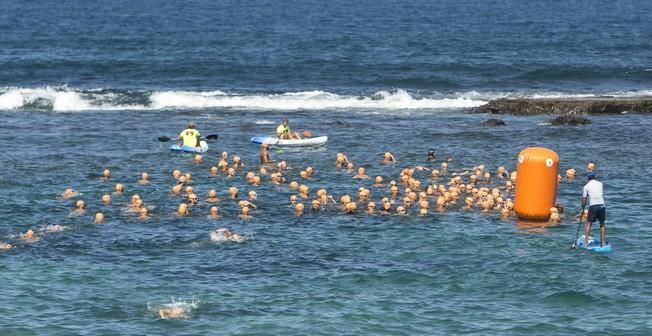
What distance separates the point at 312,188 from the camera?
38.5 meters

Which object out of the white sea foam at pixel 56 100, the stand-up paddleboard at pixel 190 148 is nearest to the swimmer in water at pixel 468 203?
the stand-up paddleboard at pixel 190 148

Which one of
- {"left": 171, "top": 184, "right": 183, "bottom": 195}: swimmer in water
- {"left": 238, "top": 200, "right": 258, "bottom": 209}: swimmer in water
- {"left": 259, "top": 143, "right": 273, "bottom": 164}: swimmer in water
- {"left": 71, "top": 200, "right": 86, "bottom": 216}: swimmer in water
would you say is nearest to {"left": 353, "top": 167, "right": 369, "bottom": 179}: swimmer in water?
{"left": 259, "top": 143, "right": 273, "bottom": 164}: swimmer in water

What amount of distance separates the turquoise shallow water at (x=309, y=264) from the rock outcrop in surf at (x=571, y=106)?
11272 mm

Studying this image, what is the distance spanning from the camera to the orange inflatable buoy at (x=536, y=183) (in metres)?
32.8

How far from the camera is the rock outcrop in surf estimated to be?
55.3 m

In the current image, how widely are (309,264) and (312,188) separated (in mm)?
9172

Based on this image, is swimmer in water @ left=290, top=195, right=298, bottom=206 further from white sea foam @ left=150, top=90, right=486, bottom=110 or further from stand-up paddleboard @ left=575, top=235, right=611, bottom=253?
white sea foam @ left=150, top=90, right=486, bottom=110

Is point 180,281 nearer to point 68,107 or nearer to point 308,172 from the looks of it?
point 308,172

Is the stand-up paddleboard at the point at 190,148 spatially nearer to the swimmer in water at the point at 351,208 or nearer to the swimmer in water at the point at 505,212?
the swimmer in water at the point at 351,208

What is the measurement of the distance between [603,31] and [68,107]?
184 feet

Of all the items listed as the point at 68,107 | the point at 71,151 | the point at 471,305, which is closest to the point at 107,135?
the point at 71,151

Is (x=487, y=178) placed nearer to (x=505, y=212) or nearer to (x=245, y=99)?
(x=505, y=212)

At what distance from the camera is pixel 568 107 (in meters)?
55.7

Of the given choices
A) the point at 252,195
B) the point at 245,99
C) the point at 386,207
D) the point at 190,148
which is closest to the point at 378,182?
the point at 386,207
